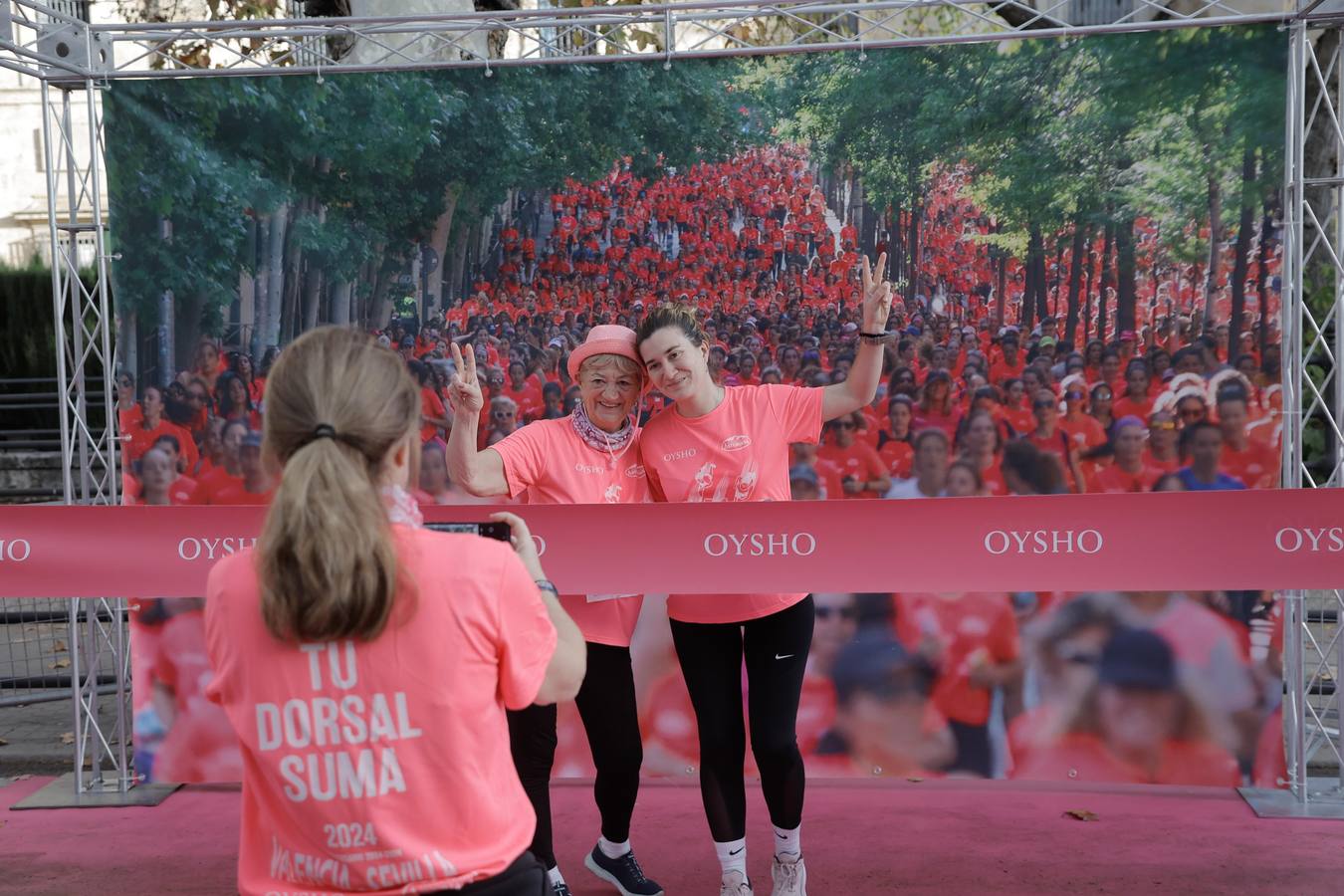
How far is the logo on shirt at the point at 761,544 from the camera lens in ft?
11.5

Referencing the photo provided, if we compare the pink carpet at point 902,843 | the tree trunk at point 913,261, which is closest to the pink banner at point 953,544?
the pink carpet at point 902,843

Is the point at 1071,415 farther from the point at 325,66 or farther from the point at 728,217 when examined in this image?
the point at 325,66

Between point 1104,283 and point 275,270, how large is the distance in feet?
10.5

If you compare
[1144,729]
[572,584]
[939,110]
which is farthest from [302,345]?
[1144,729]

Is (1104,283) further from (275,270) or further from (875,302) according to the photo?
(275,270)

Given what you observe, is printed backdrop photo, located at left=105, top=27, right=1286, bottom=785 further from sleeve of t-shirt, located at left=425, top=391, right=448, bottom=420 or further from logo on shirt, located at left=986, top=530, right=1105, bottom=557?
logo on shirt, located at left=986, top=530, right=1105, bottom=557

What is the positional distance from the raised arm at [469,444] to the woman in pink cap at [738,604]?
1.58 feet

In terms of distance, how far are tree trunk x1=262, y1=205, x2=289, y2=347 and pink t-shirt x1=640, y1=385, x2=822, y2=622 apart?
76.7 inches

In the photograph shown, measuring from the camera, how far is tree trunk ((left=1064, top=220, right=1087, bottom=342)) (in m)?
4.55

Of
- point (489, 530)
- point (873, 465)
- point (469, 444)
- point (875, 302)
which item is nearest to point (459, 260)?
point (469, 444)

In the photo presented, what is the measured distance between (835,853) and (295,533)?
3.29 m

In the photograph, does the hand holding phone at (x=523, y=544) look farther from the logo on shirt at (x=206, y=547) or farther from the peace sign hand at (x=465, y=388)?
the logo on shirt at (x=206, y=547)

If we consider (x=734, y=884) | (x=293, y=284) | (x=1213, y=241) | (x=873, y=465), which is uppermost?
(x=1213, y=241)

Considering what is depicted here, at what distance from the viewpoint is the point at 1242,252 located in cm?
445
